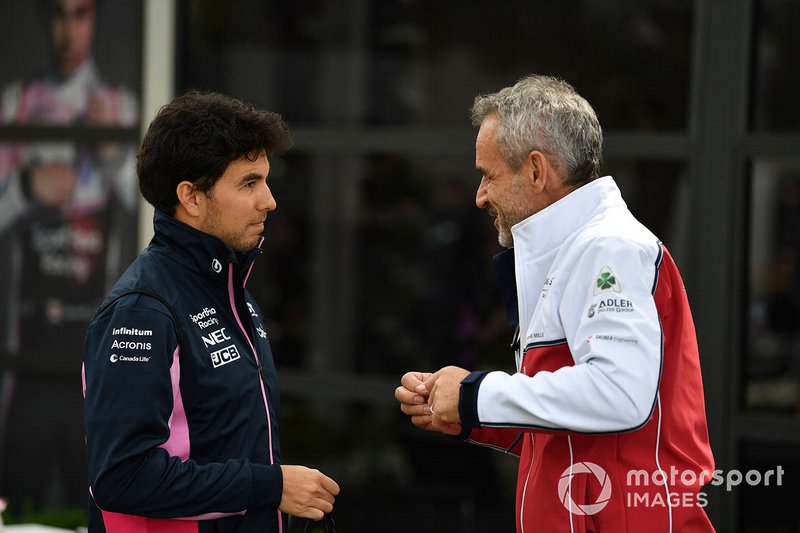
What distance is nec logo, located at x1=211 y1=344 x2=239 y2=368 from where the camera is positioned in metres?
2.33

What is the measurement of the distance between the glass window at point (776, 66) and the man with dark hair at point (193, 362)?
265cm

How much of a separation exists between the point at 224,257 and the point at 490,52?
9.01 feet

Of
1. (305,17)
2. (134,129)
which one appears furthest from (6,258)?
(305,17)

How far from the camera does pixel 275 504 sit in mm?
2328

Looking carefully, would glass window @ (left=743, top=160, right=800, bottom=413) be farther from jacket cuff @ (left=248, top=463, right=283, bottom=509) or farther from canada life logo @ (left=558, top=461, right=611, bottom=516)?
jacket cuff @ (left=248, top=463, right=283, bottom=509)

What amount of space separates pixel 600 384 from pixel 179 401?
3.05 feet

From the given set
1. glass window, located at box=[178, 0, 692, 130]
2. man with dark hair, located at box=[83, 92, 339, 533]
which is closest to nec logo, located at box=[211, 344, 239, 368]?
man with dark hair, located at box=[83, 92, 339, 533]

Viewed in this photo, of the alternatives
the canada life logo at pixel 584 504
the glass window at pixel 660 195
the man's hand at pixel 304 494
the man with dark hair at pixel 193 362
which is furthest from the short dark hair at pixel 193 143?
the glass window at pixel 660 195

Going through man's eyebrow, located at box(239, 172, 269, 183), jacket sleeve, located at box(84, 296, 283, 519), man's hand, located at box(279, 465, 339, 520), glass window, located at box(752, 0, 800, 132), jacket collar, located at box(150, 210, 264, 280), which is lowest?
man's hand, located at box(279, 465, 339, 520)

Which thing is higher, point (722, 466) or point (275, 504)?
point (275, 504)

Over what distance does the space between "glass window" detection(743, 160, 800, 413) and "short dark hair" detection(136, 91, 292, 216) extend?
8.91 feet

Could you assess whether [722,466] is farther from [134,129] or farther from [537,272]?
Answer: [134,129]

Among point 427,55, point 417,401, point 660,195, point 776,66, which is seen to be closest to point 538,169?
point 417,401

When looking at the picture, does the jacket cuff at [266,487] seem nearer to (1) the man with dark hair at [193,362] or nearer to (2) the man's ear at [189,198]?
(1) the man with dark hair at [193,362]
